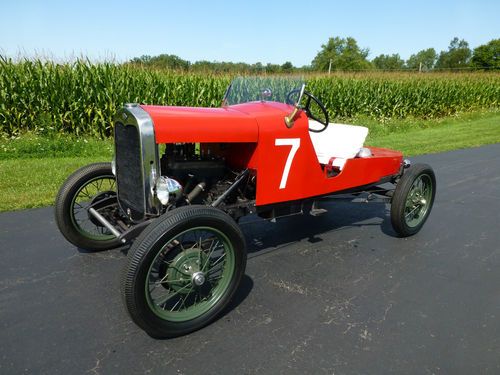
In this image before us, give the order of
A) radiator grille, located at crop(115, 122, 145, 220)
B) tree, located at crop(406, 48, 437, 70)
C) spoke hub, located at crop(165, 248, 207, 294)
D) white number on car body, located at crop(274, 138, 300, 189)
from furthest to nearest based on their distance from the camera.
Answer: tree, located at crop(406, 48, 437, 70)
white number on car body, located at crop(274, 138, 300, 189)
radiator grille, located at crop(115, 122, 145, 220)
spoke hub, located at crop(165, 248, 207, 294)

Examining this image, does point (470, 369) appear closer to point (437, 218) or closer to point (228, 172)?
point (228, 172)

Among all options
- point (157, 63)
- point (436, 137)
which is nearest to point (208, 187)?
point (157, 63)

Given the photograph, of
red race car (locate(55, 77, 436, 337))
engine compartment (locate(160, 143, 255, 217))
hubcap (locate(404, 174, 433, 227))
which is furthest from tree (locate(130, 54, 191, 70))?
hubcap (locate(404, 174, 433, 227))

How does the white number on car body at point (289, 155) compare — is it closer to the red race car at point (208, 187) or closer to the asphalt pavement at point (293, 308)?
the red race car at point (208, 187)

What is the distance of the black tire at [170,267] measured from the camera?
2.41 m

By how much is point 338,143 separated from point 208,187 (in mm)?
1667

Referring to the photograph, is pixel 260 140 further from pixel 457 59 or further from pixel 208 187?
pixel 457 59

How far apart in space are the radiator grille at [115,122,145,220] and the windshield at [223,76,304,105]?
1.31 meters

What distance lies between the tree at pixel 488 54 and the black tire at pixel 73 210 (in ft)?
277

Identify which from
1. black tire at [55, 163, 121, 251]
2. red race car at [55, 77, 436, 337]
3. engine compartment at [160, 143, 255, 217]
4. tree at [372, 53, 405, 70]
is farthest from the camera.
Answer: tree at [372, 53, 405, 70]

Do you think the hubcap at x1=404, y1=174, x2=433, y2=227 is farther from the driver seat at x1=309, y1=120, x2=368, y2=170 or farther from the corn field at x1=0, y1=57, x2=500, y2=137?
the corn field at x1=0, y1=57, x2=500, y2=137

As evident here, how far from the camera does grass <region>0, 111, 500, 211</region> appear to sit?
562 centimetres

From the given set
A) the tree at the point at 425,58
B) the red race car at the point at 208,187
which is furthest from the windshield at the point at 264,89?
the tree at the point at 425,58

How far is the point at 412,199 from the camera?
181 inches
